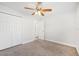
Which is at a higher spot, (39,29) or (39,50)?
(39,29)

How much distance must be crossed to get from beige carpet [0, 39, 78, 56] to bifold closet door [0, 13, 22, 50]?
3.5 inches

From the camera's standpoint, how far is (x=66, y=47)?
46.0 inches

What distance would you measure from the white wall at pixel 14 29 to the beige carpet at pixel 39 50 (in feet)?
0.28

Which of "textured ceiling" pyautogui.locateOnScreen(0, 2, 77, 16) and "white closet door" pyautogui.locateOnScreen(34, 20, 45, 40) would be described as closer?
"textured ceiling" pyautogui.locateOnScreen(0, 2, 77, 16)

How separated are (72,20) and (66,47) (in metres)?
0.40

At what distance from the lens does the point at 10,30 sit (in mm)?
1078

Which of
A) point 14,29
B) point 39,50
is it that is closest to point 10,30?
point 14,29

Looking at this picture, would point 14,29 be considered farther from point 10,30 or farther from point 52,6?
point 52,6

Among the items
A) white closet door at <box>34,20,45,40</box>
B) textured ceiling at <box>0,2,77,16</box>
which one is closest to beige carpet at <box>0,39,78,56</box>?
white closet door at <box>34,20,45,40</box>

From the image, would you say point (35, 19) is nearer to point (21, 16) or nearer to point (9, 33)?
point (21, 16)

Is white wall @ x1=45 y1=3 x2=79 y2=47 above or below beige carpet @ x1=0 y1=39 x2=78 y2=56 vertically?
above

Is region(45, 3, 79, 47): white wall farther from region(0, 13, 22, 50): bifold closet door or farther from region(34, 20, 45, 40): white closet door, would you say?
region(0, 13, 22, 50): bifold closet door

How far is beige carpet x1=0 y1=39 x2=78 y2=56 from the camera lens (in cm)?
109

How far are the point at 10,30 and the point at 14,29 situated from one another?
0.06 m
